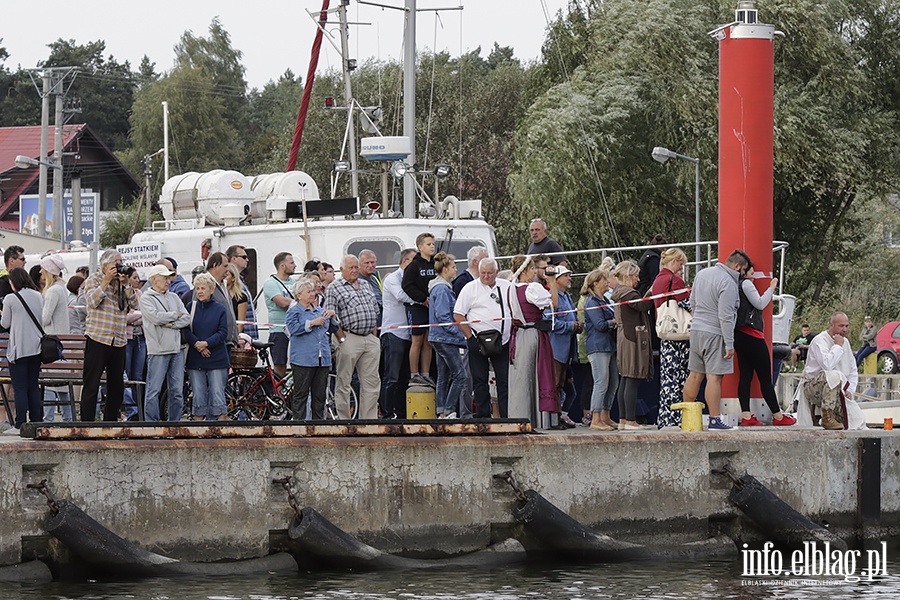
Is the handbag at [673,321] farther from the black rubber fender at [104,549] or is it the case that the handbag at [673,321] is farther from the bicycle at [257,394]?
the black rubber fender at [104,549]

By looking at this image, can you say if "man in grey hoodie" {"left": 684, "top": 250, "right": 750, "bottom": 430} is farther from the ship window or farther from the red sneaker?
the ship window

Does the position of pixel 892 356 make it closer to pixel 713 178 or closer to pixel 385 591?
pixel 713 178

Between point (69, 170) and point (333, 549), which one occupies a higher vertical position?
point (69, 170)

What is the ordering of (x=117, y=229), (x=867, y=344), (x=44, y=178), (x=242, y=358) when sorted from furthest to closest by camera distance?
(x=117, y=229), (x=44, y=178), (x=867, y=344), (x=242, y=358)

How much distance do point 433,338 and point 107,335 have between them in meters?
3.06

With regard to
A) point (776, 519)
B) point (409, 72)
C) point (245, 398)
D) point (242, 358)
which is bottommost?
point (776, 519)

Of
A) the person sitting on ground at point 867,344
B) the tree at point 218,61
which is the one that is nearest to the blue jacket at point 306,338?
the person sitting on ground at point 867,344

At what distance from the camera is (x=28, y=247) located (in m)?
29.9

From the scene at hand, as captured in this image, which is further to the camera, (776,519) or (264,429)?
(776,519)

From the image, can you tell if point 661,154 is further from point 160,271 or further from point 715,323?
point 160,271

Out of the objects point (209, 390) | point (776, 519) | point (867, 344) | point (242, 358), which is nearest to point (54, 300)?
point (209, 390)

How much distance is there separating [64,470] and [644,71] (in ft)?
80.4

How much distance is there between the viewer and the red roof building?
214ft

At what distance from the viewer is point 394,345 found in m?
15.3
